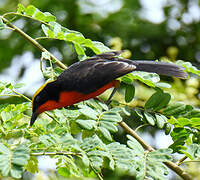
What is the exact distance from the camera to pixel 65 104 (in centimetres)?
262

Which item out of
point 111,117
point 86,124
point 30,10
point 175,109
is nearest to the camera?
point 86,124

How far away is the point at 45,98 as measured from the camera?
2676 mm

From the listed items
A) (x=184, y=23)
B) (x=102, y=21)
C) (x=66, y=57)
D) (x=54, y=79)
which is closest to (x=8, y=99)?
(x=66, y=57)

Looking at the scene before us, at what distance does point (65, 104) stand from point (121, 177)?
2432mm

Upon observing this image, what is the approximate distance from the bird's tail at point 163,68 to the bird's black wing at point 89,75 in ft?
0.70

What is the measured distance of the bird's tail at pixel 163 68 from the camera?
2.91 metres

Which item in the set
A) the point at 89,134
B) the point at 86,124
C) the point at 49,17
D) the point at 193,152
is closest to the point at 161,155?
the point at 193,152

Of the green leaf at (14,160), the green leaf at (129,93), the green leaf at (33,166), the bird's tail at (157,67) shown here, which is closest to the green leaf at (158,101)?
the green leaf at (129,93)

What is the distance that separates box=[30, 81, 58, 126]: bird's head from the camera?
2523 mm

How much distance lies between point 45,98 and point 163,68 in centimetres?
100

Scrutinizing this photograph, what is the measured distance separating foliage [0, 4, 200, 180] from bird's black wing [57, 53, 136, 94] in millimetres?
95

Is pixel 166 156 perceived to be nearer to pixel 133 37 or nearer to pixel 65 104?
pixel 65 104

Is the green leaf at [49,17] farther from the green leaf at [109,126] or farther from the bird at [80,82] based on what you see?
the green leaf at [109,126]

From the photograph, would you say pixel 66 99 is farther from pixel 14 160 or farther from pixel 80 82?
pixel 14 160
